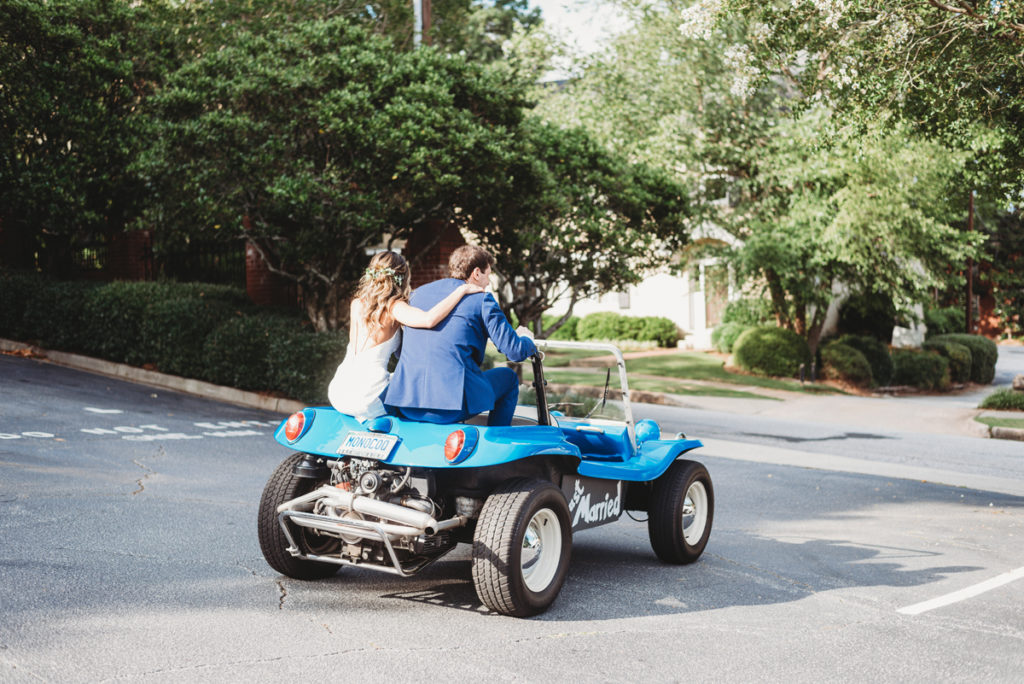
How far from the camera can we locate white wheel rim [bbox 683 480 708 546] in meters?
6.90

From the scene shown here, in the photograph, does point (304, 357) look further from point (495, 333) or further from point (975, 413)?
point (975, 413)

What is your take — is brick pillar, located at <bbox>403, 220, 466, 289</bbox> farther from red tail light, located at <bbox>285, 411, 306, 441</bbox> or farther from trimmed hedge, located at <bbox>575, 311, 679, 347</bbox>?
trimmed hedge, located at <bbox>575, 311, 679, 347</bbox>

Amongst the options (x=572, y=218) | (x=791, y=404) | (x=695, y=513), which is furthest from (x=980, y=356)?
(x=695, y=513)

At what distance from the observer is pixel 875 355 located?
27.9 metres

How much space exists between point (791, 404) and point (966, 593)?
1586cm

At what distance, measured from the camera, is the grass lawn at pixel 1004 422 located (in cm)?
1831

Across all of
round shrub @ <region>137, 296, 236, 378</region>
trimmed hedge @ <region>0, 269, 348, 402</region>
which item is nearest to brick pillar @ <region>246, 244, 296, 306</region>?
trimmed hedge @ <region>0, 269, 348, 402</region>

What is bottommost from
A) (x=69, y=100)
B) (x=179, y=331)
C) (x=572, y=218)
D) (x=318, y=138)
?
(x=179, y=331)

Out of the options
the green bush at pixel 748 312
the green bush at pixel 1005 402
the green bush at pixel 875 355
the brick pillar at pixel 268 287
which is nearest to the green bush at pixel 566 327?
the green bush at pixel 748 312

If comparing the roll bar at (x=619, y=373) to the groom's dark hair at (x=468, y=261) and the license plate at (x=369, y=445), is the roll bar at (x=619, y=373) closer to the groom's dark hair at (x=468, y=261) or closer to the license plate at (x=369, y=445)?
the groom's dark hair at (x=468, y=261)

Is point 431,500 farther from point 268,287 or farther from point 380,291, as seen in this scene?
point 268,287

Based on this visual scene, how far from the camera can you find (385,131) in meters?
13.8

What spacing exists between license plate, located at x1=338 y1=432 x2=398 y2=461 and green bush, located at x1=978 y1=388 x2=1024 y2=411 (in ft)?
67.4

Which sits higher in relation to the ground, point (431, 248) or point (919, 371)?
point (431, 248)
